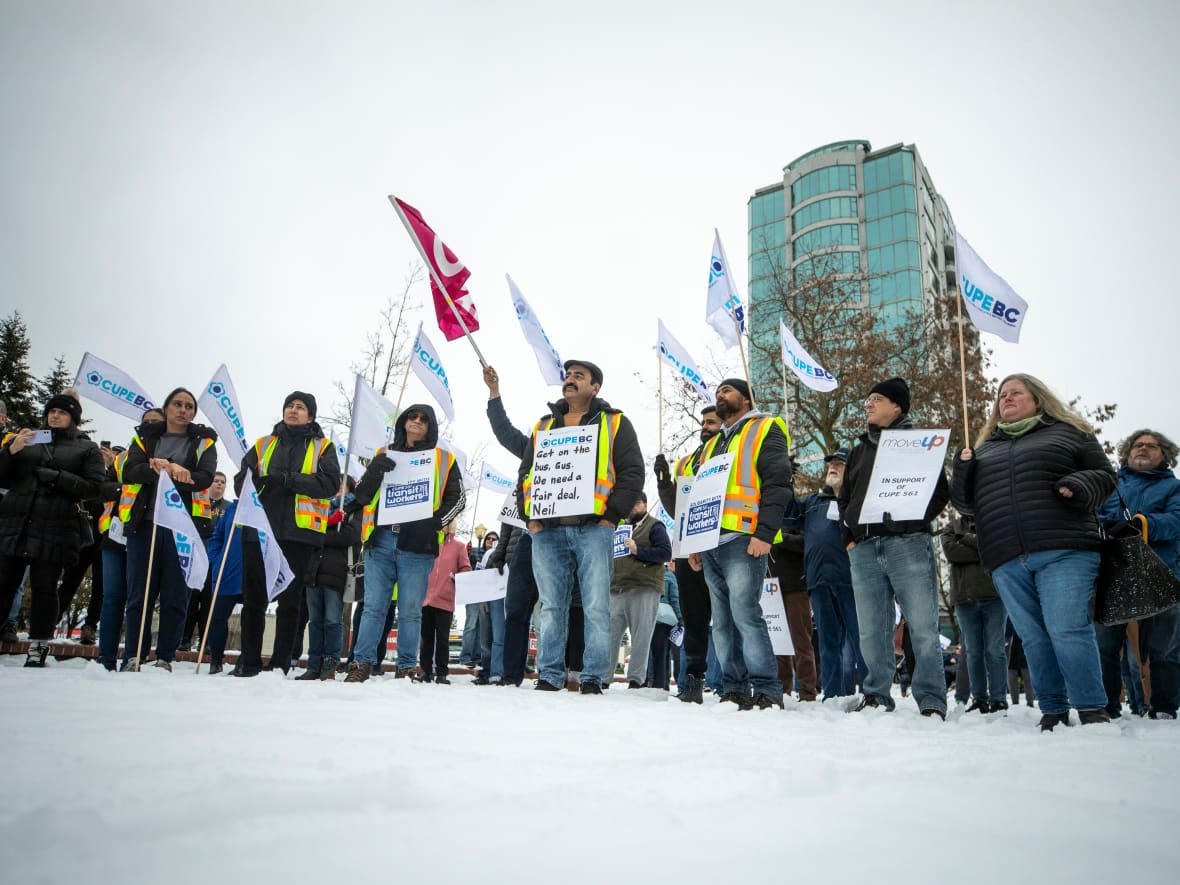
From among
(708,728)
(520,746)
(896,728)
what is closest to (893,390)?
(896,728)

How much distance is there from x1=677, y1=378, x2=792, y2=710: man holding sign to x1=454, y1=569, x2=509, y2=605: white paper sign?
7.86ft

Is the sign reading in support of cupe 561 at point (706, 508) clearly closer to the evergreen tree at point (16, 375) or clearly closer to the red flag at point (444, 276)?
the red flag at point (444, 276)

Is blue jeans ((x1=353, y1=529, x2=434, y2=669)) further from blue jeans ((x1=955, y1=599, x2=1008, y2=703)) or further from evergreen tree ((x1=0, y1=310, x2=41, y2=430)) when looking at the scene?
evergreen tree ((x1=0, y1=310, x2=41, y2=430))

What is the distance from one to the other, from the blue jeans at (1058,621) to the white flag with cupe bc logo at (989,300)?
2.02 meters

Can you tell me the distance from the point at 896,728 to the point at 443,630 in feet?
17.1

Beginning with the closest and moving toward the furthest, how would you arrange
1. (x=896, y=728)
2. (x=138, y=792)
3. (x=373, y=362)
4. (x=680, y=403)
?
(x=138, y=792), (x=896, y=728), (x=373, y=362), (x=680, y=403)

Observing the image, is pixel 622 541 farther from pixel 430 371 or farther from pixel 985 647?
pixel 985 647

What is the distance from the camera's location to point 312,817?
137 cm

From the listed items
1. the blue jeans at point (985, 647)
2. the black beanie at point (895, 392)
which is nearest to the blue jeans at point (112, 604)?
the black beanie at point (895, 392)

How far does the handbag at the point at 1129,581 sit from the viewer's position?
3.81 metres

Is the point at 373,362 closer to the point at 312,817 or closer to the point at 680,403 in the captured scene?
the point at 680,403

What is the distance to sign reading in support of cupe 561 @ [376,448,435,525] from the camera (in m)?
6.11

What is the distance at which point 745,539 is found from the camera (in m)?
4.98

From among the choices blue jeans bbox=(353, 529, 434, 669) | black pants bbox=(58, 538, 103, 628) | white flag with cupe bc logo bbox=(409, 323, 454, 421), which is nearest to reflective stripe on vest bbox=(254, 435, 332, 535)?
blue jeans bbox=(353, 529, 434, 669)
